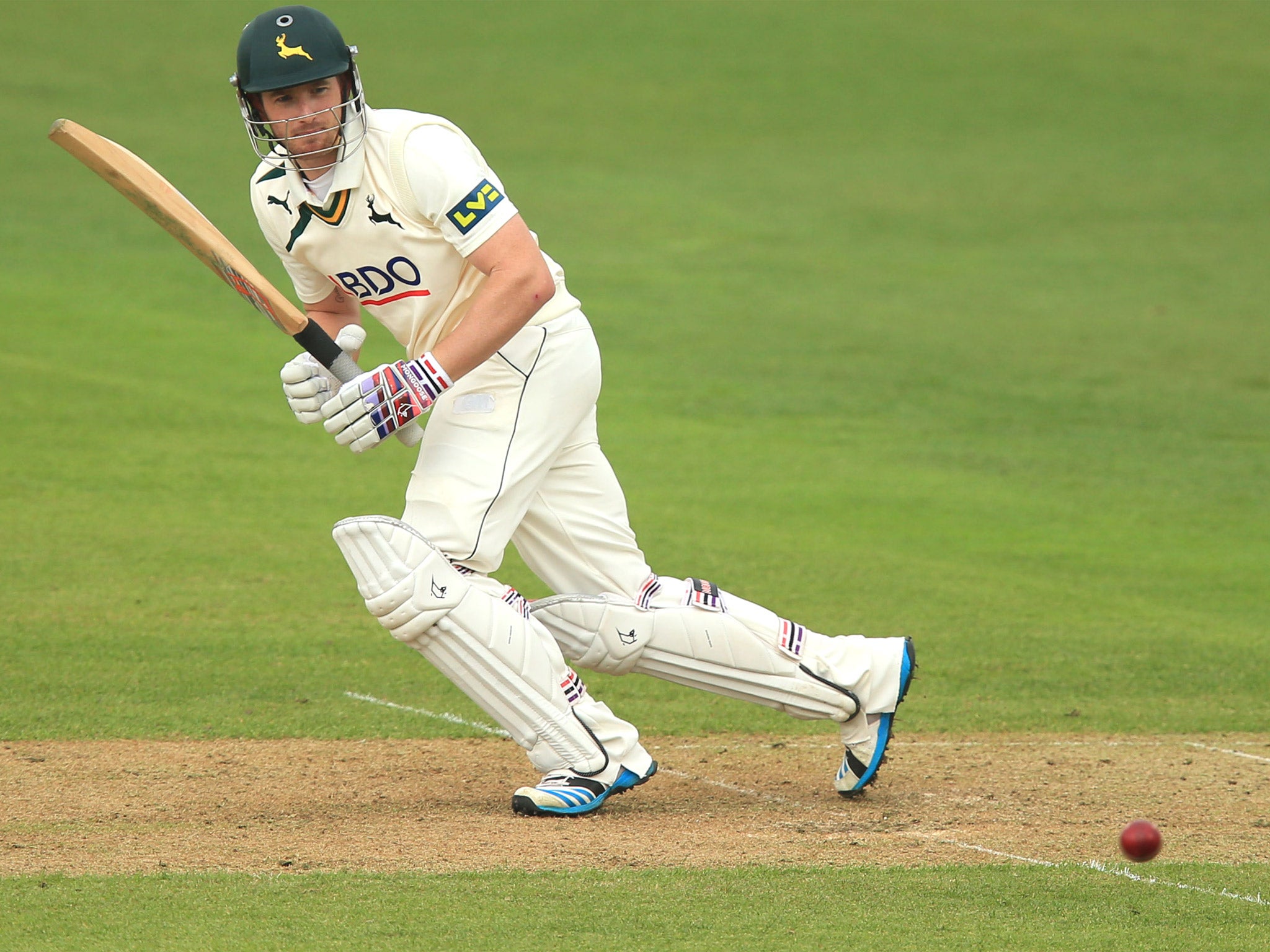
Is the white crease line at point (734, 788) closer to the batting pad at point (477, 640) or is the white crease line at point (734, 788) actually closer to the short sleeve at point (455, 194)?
the batting pad at point (477, 640)

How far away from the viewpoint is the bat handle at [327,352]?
14.7ft

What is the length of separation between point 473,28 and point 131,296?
15.2 meters

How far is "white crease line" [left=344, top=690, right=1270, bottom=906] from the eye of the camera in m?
3.89

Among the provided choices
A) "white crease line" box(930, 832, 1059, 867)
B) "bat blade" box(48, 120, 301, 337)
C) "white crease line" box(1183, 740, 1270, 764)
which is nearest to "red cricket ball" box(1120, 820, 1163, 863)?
"white crease line" box(930, 832, 1059, 867)

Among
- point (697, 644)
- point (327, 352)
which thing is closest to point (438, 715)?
point (697, 644)

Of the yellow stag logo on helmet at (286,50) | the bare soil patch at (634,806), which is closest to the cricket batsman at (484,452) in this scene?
Answer: the yellow stag logo on helmet at (286,50)

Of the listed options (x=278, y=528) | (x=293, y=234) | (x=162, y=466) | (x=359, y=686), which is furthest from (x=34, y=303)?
(x=293, y=234)

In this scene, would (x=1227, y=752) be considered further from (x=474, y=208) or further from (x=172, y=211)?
(x=172, y=211)

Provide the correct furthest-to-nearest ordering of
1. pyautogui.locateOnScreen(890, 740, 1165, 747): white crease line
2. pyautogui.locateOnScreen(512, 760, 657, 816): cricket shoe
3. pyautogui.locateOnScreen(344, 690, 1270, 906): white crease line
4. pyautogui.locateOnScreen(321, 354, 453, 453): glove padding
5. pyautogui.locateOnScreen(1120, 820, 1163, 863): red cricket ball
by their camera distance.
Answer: pyautogui.locateOnScreen(890, 740, 1165, 747): white crease line → pyautogui.locateOnScreen(512, 760, 657, 816): cricket shoe → pyautogui.locateOnScreen(321, 354, 453, 453): glove padding → pyautogui.locateOnScreen(344, 690, 1270, 906): white crease line → pyautogui.locateOnScreen(1120, 820, 1163, 863): red cricket ball

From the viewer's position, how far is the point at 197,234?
458 centimetres

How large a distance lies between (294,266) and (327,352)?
440 millimetres

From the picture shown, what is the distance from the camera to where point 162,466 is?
A: 10.1 m

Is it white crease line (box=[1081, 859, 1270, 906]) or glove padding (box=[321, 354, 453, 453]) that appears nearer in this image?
white crease line (box=[1081, 859, 1270, 906])

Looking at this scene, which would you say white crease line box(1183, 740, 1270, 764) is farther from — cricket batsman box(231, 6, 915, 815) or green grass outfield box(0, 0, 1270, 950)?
cricket batsman box(231, 6, 915, 815)
